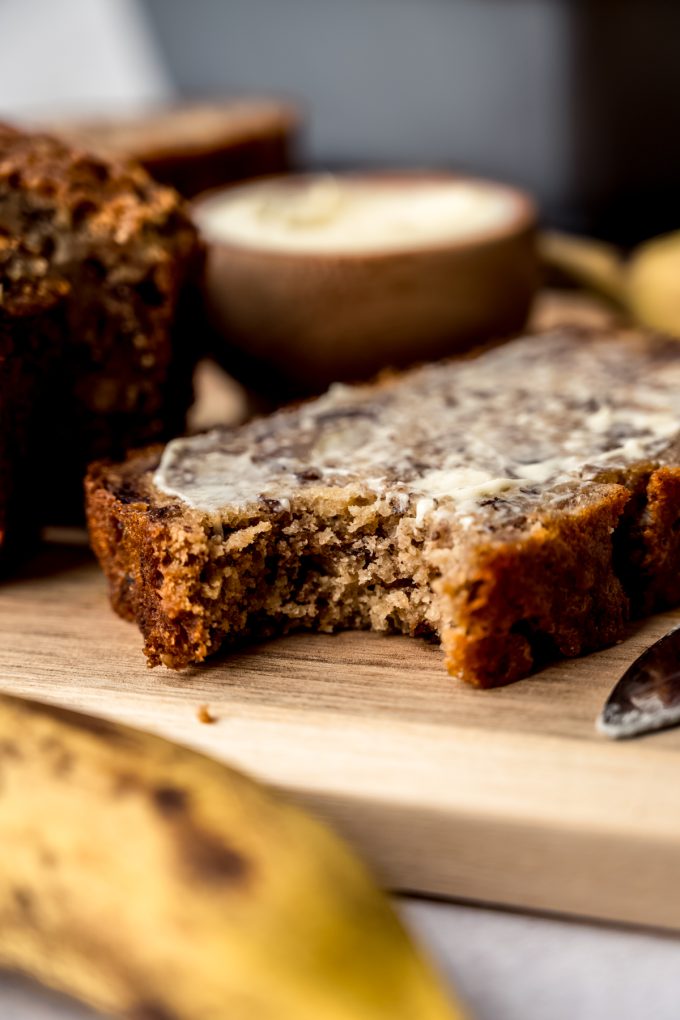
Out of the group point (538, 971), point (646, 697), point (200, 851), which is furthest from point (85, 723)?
point (646, 697)

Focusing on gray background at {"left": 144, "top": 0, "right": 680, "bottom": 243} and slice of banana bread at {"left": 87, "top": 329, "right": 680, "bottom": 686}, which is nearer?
slice of banana bread at {"left": 87, "top": 329, "right": 680, "bottom": 686}

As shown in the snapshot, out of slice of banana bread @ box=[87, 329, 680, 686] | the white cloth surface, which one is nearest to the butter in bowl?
slice of banana bread @ box=[87, 329, 680, 686]

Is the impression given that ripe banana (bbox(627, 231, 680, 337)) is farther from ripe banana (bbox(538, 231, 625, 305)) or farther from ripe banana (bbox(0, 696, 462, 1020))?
ripe banana (bbox(0, 696, 462, 1020))

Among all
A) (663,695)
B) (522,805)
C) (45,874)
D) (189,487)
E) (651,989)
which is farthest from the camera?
(189,487)

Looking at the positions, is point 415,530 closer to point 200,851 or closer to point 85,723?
point 85,723

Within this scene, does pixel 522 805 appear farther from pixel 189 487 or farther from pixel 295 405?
pixel 295 405

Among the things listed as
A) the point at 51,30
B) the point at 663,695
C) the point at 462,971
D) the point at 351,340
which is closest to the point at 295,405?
the point at 351,340
